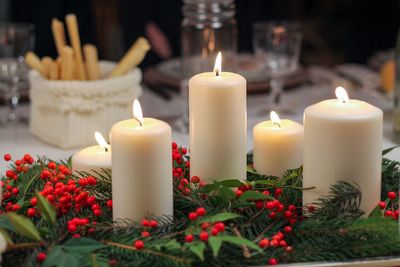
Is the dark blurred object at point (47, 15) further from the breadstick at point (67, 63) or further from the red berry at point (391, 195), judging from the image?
the red berry at point (391, 195)

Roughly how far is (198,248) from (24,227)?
0.16 meters

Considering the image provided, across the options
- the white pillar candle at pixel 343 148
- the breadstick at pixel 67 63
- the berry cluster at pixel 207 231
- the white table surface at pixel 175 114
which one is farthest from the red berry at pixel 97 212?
the breadstick at pixel 67 63

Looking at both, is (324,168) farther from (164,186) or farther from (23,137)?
(23,137)

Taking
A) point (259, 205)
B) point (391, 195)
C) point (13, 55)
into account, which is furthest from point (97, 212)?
point (13, 55)

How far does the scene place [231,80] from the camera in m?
0.83

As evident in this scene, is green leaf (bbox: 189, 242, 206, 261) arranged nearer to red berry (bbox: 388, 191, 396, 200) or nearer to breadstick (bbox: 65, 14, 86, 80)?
red berry (bbox: 388, 191, 396, 200)

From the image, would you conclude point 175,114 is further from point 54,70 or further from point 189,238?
point 189,238

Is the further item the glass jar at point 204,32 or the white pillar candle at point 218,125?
the glass jar at point 204,32

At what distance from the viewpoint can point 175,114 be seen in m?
1.49

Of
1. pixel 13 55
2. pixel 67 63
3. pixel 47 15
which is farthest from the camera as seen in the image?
pixel 47 15

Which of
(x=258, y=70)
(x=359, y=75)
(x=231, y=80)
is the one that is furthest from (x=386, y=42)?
(x=231, y=80)

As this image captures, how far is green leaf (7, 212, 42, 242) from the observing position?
0.72 m

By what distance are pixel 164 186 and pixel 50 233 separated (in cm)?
12

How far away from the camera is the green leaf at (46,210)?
0.75 meters
